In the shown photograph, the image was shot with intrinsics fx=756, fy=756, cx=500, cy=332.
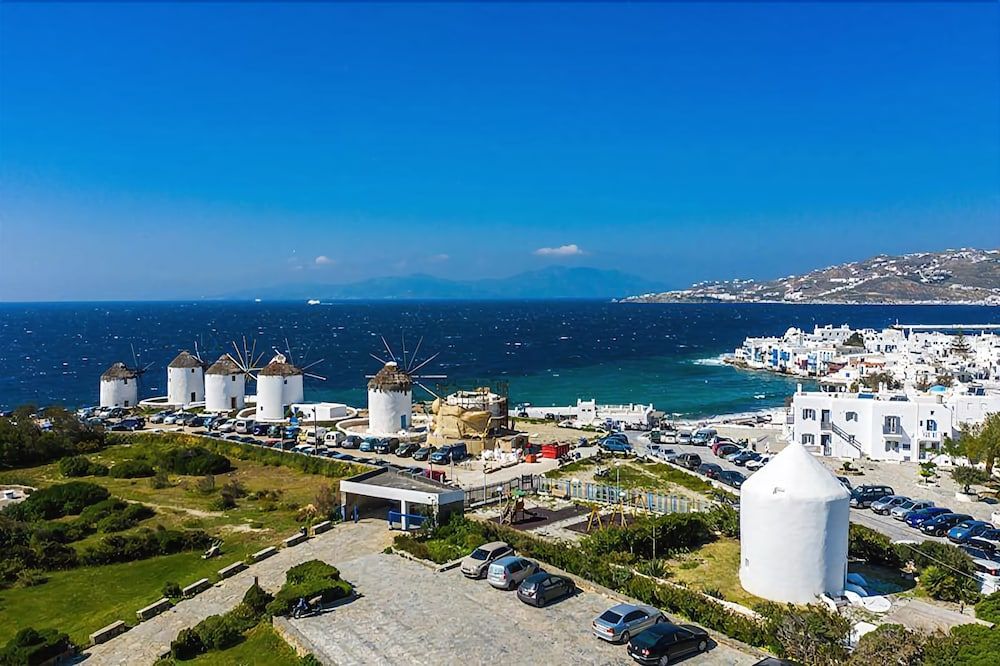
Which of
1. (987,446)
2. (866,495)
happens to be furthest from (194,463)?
(987,446)

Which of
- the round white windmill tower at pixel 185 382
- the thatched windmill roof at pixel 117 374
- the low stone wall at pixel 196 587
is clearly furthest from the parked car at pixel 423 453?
the thatched windmill roof at pixel 117 374

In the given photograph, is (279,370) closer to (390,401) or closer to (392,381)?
(392,381)

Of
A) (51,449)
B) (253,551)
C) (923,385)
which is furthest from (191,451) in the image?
(923,385)

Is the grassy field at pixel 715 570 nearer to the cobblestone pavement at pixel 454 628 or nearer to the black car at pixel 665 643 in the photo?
the cobblestone pavement at pixel 454 628

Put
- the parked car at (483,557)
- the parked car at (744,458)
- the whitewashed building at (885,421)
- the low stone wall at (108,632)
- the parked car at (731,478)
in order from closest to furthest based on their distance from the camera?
the low stone wall at (108,632) → the parked car at (483,557) → the parked car at (731,478) → the parked car at (744,458) → the whitewashed building at (885,421)

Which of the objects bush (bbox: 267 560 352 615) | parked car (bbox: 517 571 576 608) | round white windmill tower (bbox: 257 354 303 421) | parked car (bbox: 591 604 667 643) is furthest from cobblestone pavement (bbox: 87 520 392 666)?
round white windmill tower (bbox: 257 354 303 421)

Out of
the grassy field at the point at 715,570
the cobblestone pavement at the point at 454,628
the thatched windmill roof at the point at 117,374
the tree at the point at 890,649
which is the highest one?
the thatched windmill roof at the point at 117,374
